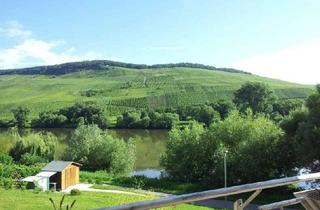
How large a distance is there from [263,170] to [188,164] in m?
8.00

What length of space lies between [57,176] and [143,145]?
3807 centimetres

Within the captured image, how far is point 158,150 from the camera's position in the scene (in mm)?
75312

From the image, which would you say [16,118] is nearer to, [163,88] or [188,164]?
[163,88]

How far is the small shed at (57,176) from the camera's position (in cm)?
4172

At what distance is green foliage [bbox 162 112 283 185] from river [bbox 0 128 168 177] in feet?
37.9

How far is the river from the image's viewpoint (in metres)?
61.4

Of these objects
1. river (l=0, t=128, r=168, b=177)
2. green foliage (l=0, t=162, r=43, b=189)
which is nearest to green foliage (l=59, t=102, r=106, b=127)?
river (l=0, t=128, r=168, b=177)

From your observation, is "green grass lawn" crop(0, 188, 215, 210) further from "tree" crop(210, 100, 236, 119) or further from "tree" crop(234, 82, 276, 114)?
"tree" crop(210, 100, 236, 119)

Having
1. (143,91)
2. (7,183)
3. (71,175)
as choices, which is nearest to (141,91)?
(143,91)

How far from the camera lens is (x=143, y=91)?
549 ft

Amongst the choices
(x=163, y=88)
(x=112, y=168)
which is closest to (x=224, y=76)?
(x=163, y=88)

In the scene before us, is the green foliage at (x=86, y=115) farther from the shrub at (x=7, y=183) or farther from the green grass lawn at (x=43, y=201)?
the green grass lawn at (x=43, y=201)

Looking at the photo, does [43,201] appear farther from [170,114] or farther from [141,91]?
[141,91]

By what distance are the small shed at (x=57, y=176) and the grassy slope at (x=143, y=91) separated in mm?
90659
